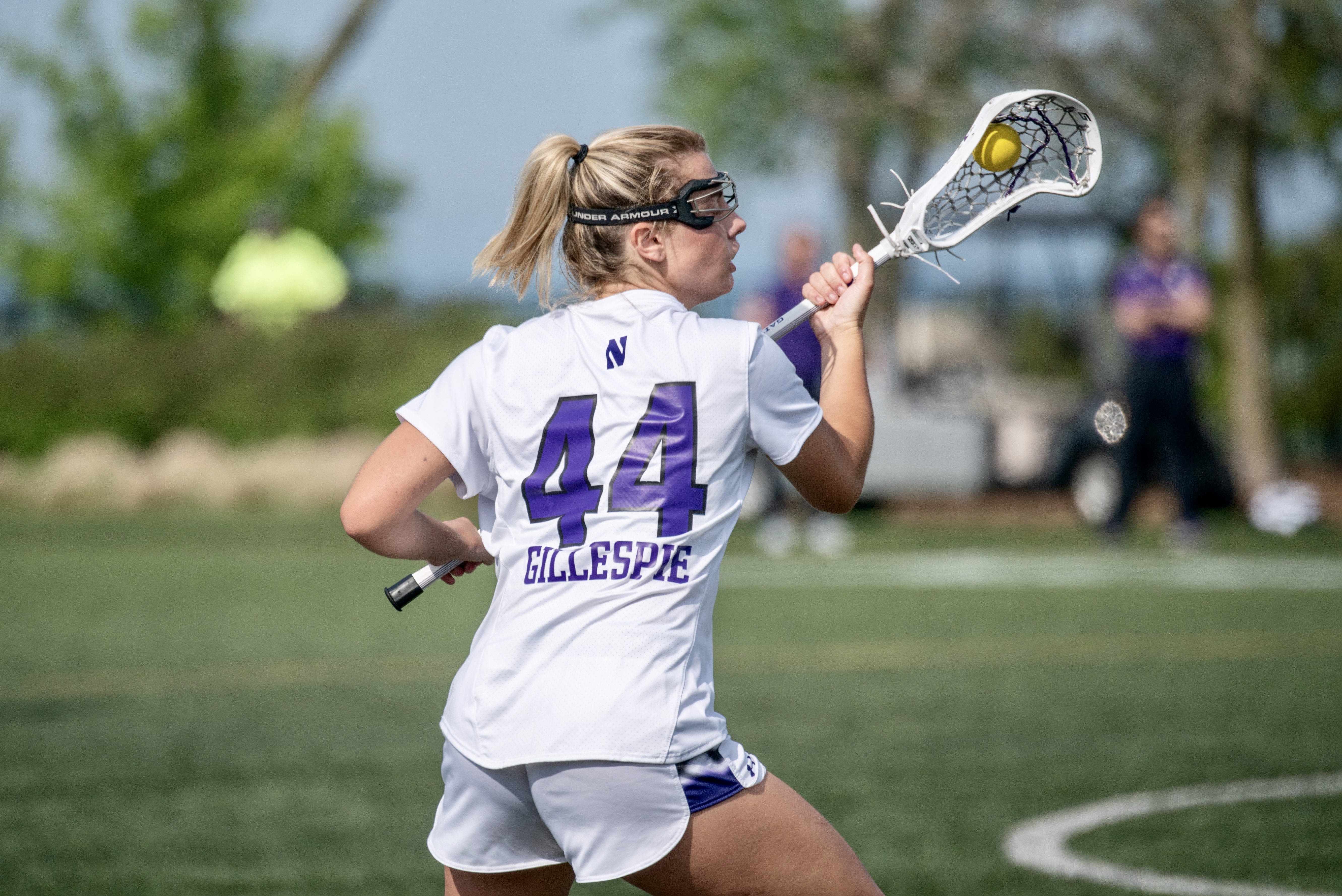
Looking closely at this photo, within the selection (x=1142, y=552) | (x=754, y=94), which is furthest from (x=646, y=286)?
(x=754, y=94)

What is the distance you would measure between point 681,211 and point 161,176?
24.3 meters

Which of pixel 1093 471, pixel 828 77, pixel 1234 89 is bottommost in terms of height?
pixel 1093 471

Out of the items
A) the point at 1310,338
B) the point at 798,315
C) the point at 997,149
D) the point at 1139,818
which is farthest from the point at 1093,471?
the point at 798,315

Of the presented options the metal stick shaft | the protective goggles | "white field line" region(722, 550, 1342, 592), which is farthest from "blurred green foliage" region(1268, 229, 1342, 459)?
the protective goggles

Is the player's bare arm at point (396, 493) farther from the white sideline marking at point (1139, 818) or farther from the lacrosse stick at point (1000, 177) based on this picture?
the white sideline marking at point (1139, 818)

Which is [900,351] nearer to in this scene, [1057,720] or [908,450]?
[908,450]

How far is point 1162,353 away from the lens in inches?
500

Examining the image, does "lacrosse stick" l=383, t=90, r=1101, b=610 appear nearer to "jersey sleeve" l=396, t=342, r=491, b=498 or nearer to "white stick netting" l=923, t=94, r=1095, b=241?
"white stick netting" l=923, t=94, r=1095, b=241

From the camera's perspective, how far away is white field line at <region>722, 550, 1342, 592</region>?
435 inches

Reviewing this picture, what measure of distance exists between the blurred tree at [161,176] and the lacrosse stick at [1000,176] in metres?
22.3

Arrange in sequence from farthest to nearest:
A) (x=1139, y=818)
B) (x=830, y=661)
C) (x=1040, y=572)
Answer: (x=1040, y=572), (x=830, y=661), (x=1139, y=818)

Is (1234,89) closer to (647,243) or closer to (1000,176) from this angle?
(1000,176)

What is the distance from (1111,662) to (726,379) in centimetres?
591

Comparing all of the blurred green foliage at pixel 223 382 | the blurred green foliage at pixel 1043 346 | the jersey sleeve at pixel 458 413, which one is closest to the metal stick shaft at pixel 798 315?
the jersey sleeve at pixel 458 413
